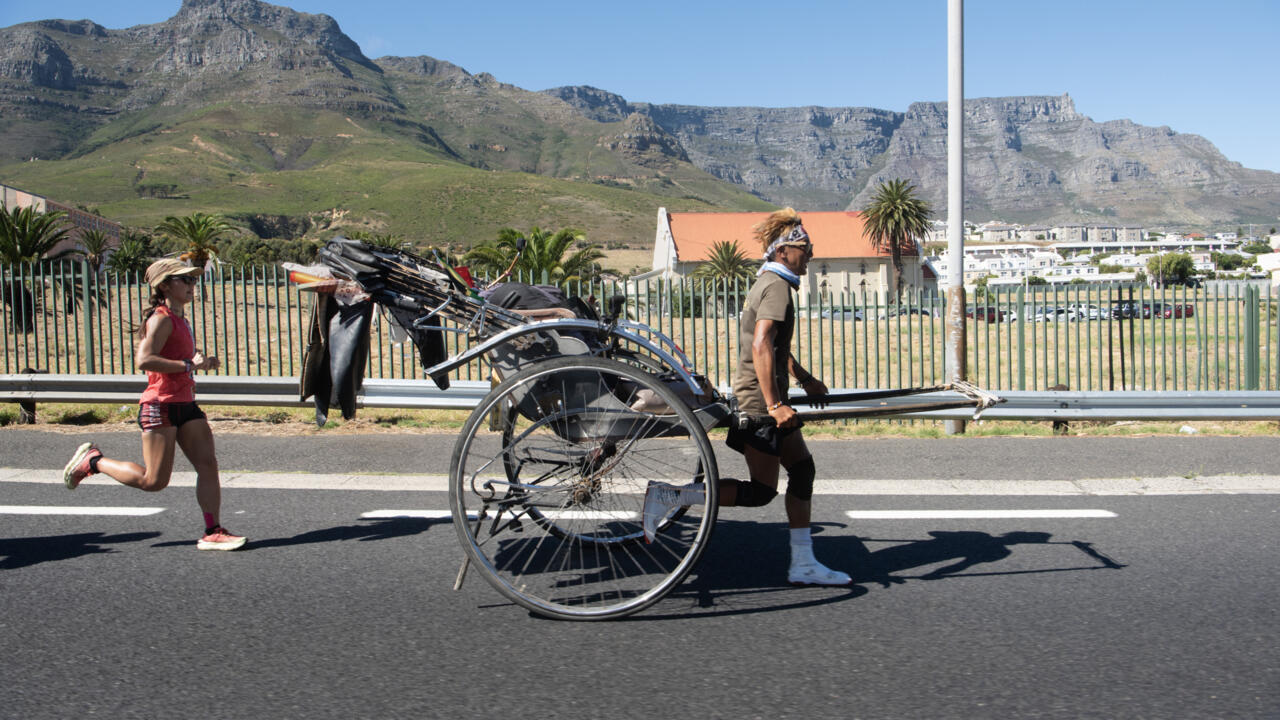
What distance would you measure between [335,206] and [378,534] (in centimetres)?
13449

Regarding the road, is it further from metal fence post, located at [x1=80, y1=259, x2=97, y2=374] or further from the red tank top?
metal fence post, located at [x1=80, y1=259, x2=97, y2=374]

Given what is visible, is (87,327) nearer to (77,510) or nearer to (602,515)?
(77,510)

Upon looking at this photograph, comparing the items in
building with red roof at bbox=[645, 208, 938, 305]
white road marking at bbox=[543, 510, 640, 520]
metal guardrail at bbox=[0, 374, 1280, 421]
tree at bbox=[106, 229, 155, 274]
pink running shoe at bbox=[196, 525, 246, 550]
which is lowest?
pink running shoe at bbox=[196, 525, 246, 550]

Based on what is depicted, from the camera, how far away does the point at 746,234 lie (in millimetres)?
78500

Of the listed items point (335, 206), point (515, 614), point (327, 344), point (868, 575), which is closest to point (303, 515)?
point (327, 344)

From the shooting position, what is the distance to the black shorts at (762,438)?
465 cm

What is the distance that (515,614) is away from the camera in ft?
14.6

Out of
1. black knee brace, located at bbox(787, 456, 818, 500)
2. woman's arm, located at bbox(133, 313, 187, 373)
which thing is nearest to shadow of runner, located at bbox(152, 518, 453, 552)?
woman's arm, located at bbox(133, 313, 187, 373)

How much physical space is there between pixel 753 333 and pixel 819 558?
4.39 ft

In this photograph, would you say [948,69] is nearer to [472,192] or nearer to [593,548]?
[593,548]

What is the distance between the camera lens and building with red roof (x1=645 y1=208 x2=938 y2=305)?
250 ft

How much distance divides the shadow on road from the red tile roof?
231 ft

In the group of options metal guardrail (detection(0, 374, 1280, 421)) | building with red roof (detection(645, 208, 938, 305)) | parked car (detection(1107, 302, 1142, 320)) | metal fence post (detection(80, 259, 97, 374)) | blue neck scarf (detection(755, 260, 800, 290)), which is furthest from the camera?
building with red roof (detection(645, 208, 938, 305))

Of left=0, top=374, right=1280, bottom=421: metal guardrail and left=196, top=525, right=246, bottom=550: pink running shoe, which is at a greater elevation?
left=0, top=374, right=1280, bottom=421: metal guardrail
